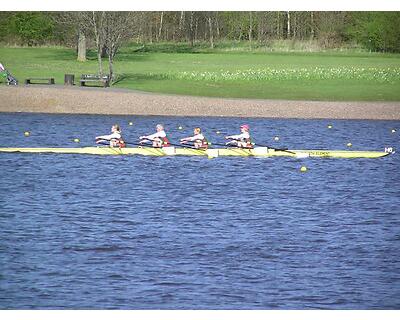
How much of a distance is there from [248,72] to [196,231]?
3383cm

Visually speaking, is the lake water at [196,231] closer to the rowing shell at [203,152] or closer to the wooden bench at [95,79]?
the rowing shell at [203,152]

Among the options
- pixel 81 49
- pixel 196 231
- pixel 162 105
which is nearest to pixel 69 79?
pixel 162 105

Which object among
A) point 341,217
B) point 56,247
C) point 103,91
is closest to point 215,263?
point 56,247

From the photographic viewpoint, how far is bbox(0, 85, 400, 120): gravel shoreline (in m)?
45.0

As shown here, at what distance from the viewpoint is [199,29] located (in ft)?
207

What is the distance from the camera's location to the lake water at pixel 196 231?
1680 centimetres

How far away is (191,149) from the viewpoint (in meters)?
31.5

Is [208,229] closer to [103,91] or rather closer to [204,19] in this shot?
[103,91]

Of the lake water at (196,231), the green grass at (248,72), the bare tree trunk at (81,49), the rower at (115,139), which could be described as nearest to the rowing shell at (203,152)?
the rower at (115,139)

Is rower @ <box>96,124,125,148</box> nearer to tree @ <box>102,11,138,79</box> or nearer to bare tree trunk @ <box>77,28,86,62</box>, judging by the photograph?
tree @ <box>102,11,138,79</box>

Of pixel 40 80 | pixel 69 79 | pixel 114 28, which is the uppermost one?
pixel 114 28

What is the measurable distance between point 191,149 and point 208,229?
32.1 ft

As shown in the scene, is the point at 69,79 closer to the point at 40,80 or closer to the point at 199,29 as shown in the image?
the point at 40,80

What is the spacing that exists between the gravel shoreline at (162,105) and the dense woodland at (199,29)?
4097 mm
